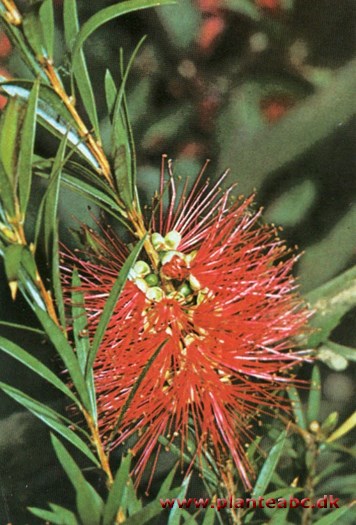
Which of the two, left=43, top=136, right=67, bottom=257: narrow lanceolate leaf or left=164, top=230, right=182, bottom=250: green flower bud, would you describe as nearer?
left=43, top=136, right=67, bottom=257: narrow lanceolate leaf

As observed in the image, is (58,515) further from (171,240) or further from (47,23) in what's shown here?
(47,23)

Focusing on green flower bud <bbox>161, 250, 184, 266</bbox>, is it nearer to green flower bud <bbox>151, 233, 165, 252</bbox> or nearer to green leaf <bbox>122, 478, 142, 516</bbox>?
green flower bud <bbox>151, 233, 165, 252</bbox>

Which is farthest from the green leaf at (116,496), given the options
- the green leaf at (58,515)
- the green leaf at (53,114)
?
the green leaf at (53,114)

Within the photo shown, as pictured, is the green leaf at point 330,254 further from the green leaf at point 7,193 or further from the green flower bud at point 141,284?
the green leaf at point 7,193

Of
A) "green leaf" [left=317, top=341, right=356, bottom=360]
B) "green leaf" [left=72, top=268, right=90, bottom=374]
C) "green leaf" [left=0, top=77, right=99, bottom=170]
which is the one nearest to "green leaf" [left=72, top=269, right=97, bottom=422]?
"green leaf" [left=72, top=268, right=90, bottom=374]

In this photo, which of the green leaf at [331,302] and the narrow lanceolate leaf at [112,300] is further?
the green leaf at [331,302]

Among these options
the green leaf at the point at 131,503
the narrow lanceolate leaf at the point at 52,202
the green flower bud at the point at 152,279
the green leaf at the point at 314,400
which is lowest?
the green leaf at the point at 314,400

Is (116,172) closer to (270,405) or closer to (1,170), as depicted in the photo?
(1,170)
